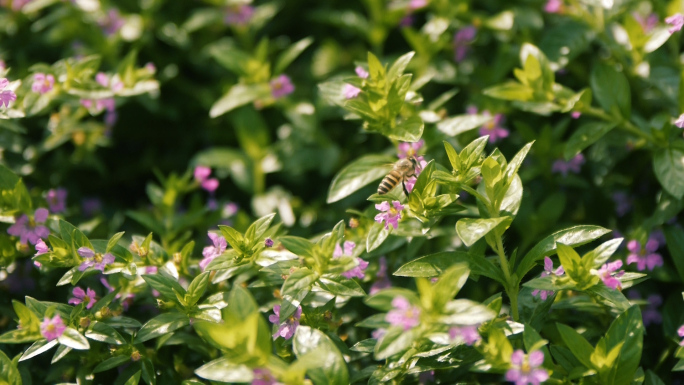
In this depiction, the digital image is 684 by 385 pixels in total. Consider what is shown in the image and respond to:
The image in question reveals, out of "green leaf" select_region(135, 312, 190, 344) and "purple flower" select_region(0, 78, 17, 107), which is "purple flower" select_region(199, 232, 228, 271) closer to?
"green leaf" select_region(135, 312, 190, 344)

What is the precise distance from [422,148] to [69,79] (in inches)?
65.4

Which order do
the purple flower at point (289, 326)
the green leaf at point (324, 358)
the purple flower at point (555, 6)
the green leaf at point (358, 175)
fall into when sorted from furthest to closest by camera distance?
the purple flower at point (555, 6) → the green leaf at point (358, 175) → the purple flower at point (289, 326) → the green leaf at point (324, 358)

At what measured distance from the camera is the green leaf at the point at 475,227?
2023mm

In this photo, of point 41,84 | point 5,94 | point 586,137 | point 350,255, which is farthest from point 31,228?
point 586,137

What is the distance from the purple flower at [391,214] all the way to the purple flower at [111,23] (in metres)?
2.32

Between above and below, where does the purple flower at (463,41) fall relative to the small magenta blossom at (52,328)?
above

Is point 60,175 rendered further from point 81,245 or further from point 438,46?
point 438,46

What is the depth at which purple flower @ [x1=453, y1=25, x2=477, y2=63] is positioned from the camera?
3.51 meters

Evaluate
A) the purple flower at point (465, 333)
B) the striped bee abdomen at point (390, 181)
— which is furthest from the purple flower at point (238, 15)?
the purple flower at point (465, 333)

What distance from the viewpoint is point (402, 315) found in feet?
5.93

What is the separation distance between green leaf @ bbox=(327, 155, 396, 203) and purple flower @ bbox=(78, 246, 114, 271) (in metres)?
0.88

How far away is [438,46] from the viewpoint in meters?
3.39

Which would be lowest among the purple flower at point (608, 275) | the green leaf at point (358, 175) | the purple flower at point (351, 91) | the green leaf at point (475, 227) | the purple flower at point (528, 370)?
the purple flower at point (528, 370)

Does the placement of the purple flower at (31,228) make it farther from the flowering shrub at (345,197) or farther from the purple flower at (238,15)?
the purple flower at (238,15)
